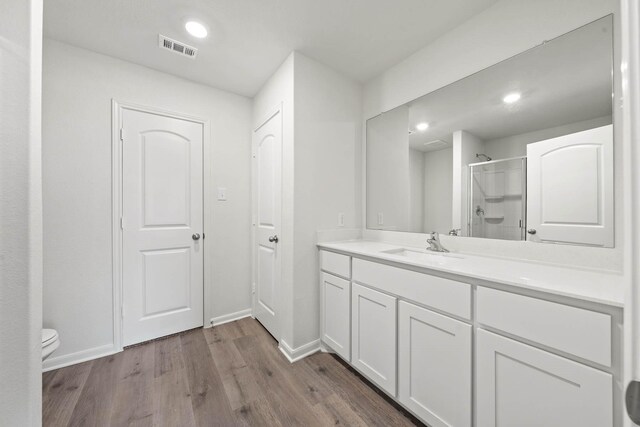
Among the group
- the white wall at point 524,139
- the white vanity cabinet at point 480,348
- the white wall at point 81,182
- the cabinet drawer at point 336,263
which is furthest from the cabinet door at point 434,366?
the white wall at point 81,182

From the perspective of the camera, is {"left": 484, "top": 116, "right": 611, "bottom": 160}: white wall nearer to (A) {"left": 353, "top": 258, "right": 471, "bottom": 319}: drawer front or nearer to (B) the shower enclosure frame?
(B) the shower enclosure frame

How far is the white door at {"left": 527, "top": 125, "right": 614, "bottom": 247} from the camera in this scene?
111 cm

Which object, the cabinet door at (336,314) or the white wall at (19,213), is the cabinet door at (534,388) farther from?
the white wall at (19,213)

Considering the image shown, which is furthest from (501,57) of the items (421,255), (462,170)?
(421,255)

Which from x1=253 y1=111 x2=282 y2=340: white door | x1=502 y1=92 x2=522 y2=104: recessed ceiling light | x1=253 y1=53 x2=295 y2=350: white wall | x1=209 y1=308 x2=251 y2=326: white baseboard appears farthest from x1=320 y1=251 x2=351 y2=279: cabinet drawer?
x1=502 y1=92 x2=522 y2=104: recessed ceiling light

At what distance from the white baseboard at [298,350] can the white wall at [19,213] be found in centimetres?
144

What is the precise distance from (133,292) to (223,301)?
0.78m

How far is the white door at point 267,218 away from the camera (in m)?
2.13

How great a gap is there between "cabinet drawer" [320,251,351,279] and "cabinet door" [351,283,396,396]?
13cm

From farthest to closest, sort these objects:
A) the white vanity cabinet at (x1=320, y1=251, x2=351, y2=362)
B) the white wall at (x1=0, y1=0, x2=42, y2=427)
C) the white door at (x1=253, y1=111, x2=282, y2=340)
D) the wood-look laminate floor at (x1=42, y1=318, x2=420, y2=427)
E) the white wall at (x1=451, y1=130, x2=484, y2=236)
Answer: the white door at (x1=253, y1=111, x2=282, y2=340) < the white vanity cabinet at (x1=320, y1=251, x2=351, y2=362) < the white wall at (x1=451, y1=130, x2=484, y2=236) < the wood-look laminate floor at (x1=42, y1=318, x2=420, y2=427) < the white wall at (x1=0, y1=0, x2=42, y2=427)

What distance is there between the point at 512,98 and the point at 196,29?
2.13m

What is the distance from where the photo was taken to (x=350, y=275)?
1.70 meters

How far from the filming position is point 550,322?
85 centimetres

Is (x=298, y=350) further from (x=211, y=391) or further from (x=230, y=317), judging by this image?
(x=230, y=317)
